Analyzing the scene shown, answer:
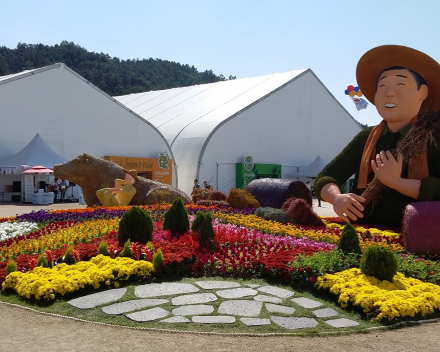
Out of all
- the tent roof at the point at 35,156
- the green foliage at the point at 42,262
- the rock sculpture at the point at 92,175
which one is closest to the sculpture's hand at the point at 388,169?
the green foliage at the point at 42,262

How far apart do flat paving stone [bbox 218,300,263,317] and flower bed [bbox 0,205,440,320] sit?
3.03ft

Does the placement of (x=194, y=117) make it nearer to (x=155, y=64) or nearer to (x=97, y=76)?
(x=97, y=76)

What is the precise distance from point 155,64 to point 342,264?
89949 mm

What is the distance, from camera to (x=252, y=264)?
21.7ft

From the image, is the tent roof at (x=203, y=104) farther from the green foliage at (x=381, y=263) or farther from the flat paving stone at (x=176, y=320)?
the flat paving stone at (x=176, y=320)

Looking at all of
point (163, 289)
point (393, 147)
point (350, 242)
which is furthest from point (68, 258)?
point (393, 147)

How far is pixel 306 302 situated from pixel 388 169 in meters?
3.74

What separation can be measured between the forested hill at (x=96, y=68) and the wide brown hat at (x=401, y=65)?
166 feet

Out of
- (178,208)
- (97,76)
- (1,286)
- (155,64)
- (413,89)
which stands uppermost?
(155,64)

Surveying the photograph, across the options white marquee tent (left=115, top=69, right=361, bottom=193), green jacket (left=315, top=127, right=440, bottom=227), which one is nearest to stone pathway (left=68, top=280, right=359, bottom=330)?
green jacket (left=315, top=127, right=440, bottom=227)

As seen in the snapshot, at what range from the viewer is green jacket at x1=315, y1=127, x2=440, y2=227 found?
322 inches

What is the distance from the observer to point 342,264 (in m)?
6.30

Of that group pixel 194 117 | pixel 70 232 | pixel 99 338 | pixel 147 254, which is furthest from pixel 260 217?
pixel 194 117

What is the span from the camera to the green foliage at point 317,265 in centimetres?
602
